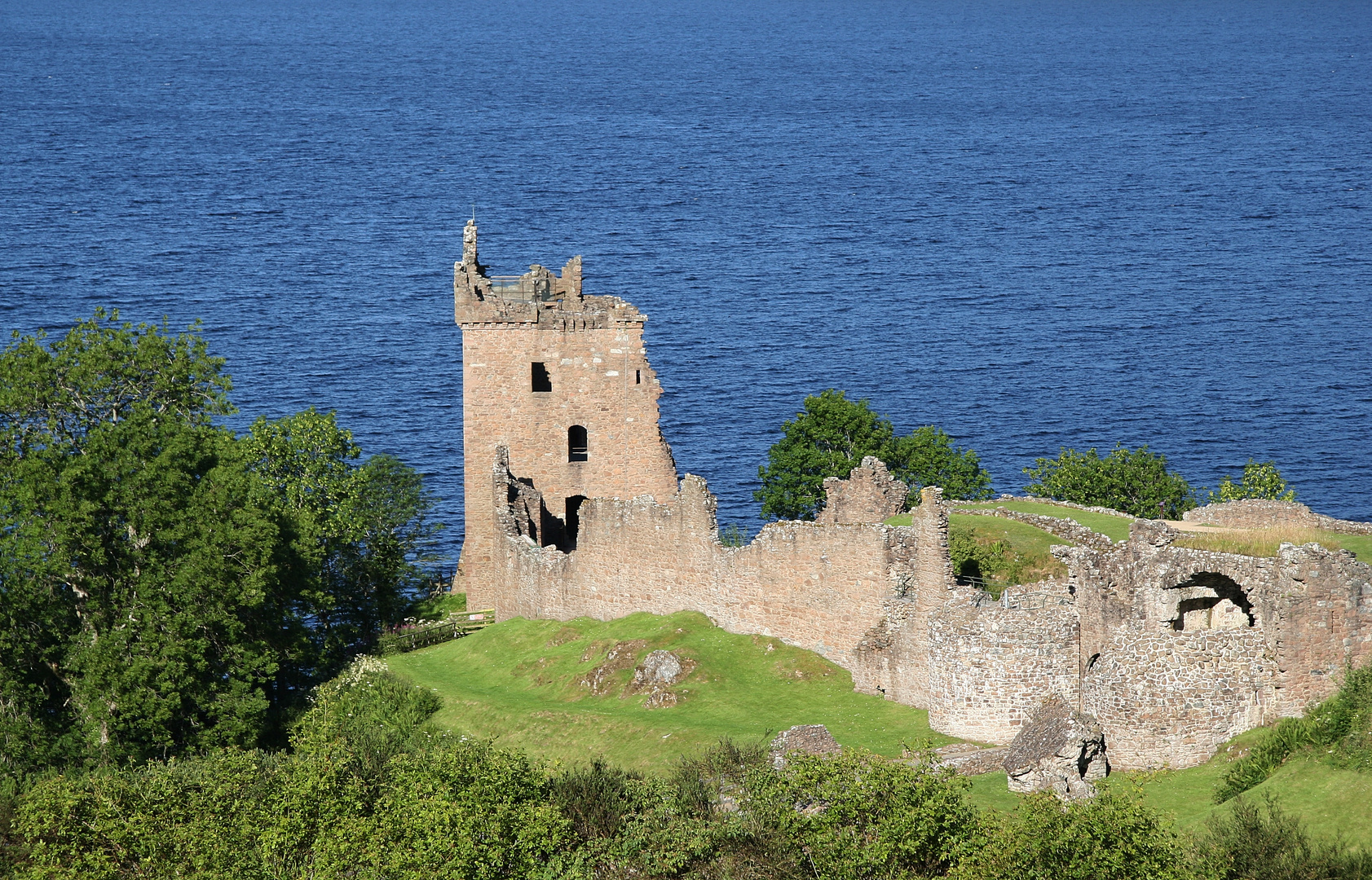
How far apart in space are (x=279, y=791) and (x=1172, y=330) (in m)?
126

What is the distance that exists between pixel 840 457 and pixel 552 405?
16.1 metres

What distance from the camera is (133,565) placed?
201 feet

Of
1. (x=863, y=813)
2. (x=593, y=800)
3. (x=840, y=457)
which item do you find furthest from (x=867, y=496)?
(x=863, y=813)

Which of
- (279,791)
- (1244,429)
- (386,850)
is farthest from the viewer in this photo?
(1244,429)

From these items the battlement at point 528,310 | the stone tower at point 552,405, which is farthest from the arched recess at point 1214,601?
the battlement at point 528,310

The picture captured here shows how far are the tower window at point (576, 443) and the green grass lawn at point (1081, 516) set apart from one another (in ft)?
55.9

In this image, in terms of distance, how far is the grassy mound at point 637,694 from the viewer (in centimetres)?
5269

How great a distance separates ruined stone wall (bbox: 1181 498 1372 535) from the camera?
5581cm

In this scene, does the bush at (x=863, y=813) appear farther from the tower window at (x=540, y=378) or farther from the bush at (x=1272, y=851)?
the tower window at (x=540, y=378)

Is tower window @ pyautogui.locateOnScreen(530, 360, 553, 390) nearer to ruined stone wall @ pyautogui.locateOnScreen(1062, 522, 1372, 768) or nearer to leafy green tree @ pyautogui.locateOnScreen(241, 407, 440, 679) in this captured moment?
leafy green tree @ pyautogui.locateOnScreen(241, 407, 440, 679)

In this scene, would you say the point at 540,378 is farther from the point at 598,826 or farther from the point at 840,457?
the point at 598,826

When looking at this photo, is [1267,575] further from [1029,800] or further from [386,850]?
[386,850]

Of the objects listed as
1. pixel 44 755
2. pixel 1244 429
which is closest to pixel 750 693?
pixel 44 755

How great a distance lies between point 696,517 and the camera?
61344 millimetres
